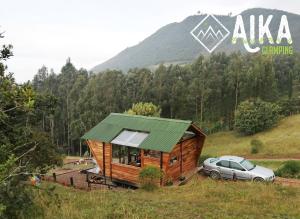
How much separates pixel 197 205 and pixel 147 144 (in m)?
10.3

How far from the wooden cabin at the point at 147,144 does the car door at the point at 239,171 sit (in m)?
3.65

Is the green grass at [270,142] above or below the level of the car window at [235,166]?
below

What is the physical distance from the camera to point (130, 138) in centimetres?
2348

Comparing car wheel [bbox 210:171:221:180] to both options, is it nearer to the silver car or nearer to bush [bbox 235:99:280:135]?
the silver car

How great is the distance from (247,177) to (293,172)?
4309mm

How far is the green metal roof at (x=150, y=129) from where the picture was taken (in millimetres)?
22016

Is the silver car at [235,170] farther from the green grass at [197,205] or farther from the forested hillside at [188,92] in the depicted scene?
the forested hillside at [188,92]

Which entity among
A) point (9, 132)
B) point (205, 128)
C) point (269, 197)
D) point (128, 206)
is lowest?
point (205, 128)

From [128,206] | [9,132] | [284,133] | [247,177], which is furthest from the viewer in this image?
[284,133]

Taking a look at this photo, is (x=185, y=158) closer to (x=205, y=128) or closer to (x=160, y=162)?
(x=160, y=162)

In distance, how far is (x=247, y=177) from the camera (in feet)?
70.1

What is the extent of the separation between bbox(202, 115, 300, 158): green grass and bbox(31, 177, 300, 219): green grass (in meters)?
21.4

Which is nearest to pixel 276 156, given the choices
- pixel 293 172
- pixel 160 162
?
pixel 293 172

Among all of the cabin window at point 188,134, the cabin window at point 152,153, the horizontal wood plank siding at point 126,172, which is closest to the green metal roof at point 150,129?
the cabin window at point 152,153
